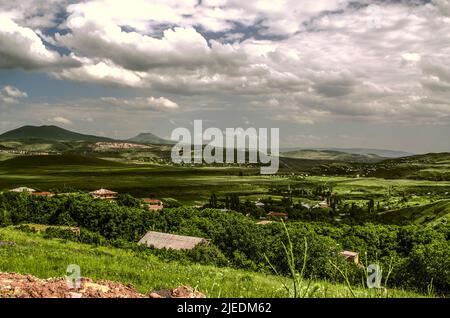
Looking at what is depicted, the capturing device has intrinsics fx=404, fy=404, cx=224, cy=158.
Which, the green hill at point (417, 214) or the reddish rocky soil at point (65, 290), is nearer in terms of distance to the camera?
the reddish rocky soil at point (65, 290)

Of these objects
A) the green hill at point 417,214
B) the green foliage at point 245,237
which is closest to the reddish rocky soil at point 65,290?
the green foliage at point 245,237

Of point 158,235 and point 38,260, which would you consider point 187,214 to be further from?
point 38,260

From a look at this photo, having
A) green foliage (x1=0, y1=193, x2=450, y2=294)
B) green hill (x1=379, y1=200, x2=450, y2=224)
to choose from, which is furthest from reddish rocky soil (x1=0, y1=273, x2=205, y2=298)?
green hill (x1=379, y1=200, x2=450, y2=224)

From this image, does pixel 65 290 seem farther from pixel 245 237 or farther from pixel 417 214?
pixel 417 214

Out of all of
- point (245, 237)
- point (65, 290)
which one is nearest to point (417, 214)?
point (245, 237)

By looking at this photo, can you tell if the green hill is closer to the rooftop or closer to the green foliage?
the green foliage

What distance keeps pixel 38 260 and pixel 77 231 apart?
69.4 ft

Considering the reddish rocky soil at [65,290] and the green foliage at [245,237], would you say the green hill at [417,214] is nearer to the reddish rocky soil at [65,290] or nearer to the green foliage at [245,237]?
the green foliage at [245,237]

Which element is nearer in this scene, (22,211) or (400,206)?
(22,211)

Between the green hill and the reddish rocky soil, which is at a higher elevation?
the reddish rocky soil

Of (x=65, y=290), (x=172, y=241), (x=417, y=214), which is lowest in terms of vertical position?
(x=417, y=214)

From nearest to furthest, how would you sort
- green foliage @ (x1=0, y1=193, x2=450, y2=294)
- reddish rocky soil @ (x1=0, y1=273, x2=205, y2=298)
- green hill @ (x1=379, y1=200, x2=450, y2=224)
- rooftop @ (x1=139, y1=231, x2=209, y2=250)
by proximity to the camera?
1. reddish rocky soil @ (x1=0, y1=273, x2=205, y2=298)
2. green foliage @ (x1=0, y1=193, x2=450, y2=294)
3. rooftop @ (x1=139, y1=231, x2=209, y2=250)
4. green hill @ (x1=379, y1=200, x2=450, y2=224)
